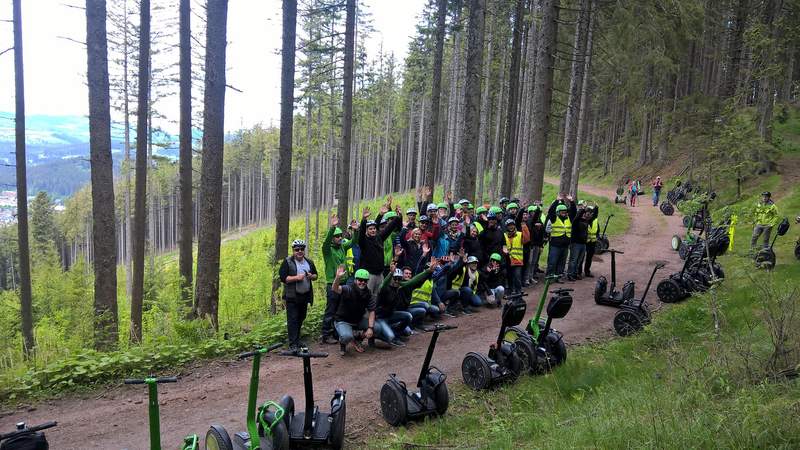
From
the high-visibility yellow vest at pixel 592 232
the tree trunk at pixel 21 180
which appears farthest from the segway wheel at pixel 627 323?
the tree trunk at pixel 21 180

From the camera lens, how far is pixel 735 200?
2106 cm

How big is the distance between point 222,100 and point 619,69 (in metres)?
17.5

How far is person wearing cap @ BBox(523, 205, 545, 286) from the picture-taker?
13.5 meters

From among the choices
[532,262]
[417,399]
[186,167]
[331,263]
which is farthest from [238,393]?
[186,167]

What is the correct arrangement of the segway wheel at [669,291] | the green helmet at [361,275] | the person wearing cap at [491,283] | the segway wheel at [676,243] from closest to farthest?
the green helmet at [361,275]
the segway wheel at [669,291]
the person wearing cap at [491,283]
the segway wheel at [676,243]

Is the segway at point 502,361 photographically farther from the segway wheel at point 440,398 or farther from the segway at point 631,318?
the segway at point 631,318

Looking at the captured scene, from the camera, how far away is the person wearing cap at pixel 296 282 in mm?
8641

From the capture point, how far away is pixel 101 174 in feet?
31.5

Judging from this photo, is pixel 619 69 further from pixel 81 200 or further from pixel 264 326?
pixel 81 200

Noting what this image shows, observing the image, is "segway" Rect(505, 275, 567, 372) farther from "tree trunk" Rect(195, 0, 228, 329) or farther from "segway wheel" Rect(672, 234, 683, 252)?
"segway wheel" Rect(672, 234, 683, 252)

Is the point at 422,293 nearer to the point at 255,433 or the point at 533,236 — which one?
the point at 533,236

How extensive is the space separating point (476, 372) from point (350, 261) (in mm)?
3872

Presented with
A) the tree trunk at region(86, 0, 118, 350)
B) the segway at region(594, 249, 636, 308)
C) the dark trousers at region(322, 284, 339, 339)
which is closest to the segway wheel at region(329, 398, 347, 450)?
the dark trousers at region(322, 284, 339, 339)

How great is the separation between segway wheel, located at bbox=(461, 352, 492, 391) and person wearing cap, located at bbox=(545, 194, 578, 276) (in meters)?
7.00
